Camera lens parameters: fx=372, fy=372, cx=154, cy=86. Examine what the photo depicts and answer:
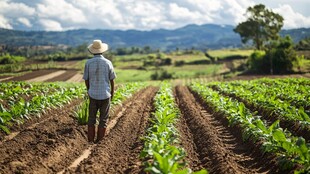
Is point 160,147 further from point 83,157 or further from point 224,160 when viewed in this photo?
point 83,157

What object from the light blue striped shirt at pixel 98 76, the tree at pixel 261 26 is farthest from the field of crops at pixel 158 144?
the tree at pixel 261 26

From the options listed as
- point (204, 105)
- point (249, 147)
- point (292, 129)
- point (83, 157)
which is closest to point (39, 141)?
point (83, 157)

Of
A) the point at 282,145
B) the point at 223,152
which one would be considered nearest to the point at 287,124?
the point at 223,152

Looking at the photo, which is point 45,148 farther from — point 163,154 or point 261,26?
point 261,26

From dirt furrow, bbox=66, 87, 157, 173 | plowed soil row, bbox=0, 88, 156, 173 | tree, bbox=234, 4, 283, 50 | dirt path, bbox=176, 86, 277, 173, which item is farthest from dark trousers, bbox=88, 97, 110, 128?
tree, bbox=234, 4, 283, 50

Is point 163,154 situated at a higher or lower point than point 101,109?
lower

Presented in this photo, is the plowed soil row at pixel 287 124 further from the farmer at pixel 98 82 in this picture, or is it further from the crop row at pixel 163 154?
the farmer at pixel 98 82

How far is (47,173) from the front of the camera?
20.4ft

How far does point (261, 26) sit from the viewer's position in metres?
60.2

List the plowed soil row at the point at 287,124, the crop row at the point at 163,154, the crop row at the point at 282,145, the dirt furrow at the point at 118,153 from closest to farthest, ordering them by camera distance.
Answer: the crop row at the point at 163,154 < the crop row at the point at 282,145 < the dirt furrow at the point at 118,153 < the plowed soil row at the point at 287,124

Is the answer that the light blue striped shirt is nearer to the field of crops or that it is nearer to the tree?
the field of crops

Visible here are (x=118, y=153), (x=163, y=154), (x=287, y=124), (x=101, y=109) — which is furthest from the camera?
(x=287, y=124)

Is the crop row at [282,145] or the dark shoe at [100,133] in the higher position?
the crop row at [282,145]

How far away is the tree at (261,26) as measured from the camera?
5941 cm
